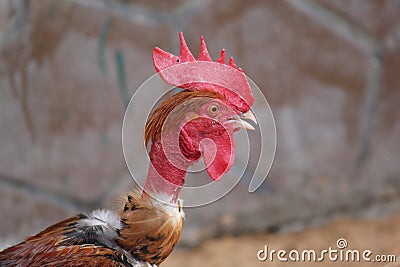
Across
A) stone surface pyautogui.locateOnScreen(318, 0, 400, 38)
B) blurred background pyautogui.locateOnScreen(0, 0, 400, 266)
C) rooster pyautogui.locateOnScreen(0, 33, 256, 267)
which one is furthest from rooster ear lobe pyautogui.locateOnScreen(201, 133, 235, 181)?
stone surface pyautogui.locateOnScreen(318, 0, 400, 38)

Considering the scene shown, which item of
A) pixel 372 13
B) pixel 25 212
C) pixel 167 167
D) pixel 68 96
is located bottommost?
pixel 167 167

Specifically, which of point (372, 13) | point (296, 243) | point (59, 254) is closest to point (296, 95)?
point (372, 13)

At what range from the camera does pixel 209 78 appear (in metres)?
1.46

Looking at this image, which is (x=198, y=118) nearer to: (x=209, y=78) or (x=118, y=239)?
(x=209, y=78)

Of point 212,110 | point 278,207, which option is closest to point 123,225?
point 212,110

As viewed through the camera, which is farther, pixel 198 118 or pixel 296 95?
pixel 296 95

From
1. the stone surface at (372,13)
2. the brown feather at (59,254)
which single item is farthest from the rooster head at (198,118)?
the stone surface at (372,13)

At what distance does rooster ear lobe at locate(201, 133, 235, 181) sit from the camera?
4.80 feet

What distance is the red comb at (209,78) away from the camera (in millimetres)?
1457

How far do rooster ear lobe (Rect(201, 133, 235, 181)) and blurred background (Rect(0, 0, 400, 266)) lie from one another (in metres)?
1.20

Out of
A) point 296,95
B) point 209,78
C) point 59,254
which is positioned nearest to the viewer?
point 59,254

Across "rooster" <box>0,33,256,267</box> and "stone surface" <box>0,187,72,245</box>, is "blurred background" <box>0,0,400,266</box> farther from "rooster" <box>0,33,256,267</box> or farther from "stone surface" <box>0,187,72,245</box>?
"rooster" <box>0,33,256,267</box>

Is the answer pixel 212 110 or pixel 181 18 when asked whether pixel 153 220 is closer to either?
pixel 212 110

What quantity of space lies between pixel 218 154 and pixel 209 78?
0.60ft
